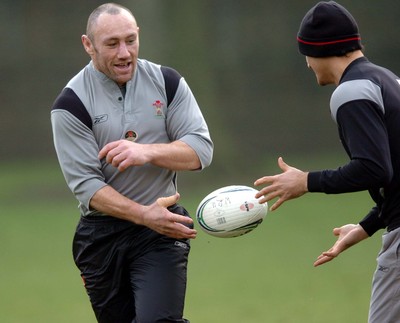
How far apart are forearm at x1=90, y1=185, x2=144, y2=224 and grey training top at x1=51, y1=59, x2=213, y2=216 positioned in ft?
0.13

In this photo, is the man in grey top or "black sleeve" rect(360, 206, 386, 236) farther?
the man in grey top

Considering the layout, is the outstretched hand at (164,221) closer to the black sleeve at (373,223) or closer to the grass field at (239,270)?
the black sleeve at (373,223)

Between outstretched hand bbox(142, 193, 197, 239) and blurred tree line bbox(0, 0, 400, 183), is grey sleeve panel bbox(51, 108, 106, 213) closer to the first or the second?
outstretched hand bbox(142, 193, 197, 239)

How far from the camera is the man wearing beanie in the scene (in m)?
4.21

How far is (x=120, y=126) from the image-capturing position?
5.04 m

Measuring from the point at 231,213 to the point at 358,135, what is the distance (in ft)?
Answer: 3.10

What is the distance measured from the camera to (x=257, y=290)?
23.7 feet

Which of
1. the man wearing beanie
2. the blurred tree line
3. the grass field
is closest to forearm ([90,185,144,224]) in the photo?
the man wearing beanie

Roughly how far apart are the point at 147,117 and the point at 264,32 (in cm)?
668

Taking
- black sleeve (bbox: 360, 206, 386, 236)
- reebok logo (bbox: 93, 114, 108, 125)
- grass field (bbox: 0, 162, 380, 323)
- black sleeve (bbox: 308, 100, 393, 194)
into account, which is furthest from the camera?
grass field (bbox: 0, 162, 380, 323)

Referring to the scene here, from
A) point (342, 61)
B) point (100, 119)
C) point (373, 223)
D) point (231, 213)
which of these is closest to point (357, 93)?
point (342, 61)

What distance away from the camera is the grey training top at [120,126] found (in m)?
4.99

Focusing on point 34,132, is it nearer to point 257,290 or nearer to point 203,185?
point 203,185

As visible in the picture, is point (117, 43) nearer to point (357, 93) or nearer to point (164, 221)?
point (164, 221)
